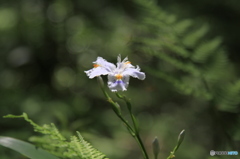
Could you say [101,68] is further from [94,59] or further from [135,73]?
[94,59]

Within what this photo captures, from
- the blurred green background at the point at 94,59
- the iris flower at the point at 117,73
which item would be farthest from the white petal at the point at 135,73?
the blurred green background at the point at 94,59

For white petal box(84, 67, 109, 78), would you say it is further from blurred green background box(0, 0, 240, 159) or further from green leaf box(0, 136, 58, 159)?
blurred green background box(0, 0, 240, 159)

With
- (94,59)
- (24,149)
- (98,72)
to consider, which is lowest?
(24,149)

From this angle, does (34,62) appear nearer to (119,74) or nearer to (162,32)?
(162,32)

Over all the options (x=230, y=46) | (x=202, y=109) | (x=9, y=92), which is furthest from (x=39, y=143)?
(x=230, y=46)

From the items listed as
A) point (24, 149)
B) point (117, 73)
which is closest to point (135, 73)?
point (117, 73)

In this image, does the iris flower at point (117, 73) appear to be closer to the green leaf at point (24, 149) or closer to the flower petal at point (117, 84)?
the flower petal at point (117, 84)

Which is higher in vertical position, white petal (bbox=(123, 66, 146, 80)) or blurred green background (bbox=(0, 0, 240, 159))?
blurred green background (bbox=(0, 0, 240, 159))

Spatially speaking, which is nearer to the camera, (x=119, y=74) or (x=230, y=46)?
(x=119, y=74)

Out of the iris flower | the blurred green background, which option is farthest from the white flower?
the blurred green background

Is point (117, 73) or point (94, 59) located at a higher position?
point (94, 59)

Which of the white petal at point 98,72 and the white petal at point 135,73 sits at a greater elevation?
the white petal at point 98,72
